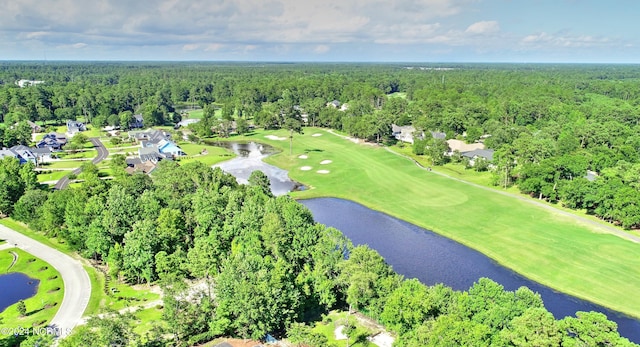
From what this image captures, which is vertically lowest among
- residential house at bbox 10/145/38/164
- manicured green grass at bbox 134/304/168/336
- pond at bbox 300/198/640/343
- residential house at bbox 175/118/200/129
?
pond at bbox 300/198/640/343

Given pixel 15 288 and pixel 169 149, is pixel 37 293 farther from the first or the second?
pixel 169 149

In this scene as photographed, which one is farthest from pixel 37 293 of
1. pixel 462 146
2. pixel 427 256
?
pixel 462 146

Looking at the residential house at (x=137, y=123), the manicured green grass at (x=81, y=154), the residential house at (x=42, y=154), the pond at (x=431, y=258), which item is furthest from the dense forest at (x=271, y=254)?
the residential house at (x=137, y=123)

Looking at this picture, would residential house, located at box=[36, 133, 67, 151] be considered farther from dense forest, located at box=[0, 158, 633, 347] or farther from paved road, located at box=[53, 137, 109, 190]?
dense forest, located at box=[0, 158, 633, 347]

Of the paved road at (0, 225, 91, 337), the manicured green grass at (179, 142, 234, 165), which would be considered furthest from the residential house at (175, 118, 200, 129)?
the paved road at (0, 225, 91, 337)

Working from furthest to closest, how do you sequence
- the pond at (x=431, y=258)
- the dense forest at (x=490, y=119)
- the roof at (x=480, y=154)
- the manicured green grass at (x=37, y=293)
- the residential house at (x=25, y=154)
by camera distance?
the residential house at (x=25, y=154) → the roof at (x=480, y=154) → the dense forest at (x=490, y=119) → the pond at (x=431, y=258) → the manicured green grass at (x=37, y=293)

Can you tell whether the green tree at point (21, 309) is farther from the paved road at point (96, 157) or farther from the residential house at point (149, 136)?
the residential house at point (149, 136)

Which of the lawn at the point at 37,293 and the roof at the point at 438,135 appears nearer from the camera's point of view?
the lawn at the point at 37,293
